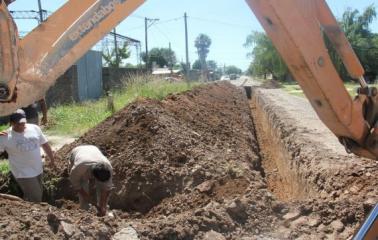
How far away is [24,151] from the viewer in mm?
6395

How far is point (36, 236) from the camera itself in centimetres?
439

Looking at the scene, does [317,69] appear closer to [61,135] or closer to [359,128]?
[359,128]

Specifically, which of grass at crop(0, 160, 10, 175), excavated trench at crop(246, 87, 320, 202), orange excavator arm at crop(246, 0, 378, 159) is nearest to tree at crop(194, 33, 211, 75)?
excavated trench at crop(246, 87, 320, 202)

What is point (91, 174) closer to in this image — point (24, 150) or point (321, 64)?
point (24, 150)

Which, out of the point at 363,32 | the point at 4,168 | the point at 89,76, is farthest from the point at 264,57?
the point at 4,168

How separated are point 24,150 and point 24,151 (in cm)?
2

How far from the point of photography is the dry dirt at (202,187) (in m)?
4.88

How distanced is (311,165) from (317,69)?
4254 mm

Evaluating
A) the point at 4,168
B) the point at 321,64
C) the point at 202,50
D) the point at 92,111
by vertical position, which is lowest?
the point at 4,168

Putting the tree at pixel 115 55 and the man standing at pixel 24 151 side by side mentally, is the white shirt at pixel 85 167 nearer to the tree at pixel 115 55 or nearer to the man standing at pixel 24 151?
the man standing at pixel 24 151

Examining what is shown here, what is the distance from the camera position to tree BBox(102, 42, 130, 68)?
3719 cm

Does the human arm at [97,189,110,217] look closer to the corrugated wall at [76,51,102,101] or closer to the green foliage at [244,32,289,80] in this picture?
the corrugated wall at [76,51,102,101]

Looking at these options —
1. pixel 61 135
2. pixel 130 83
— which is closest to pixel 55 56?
pixel 61 135

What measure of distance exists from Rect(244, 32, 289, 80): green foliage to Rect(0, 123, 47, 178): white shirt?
185 ft
